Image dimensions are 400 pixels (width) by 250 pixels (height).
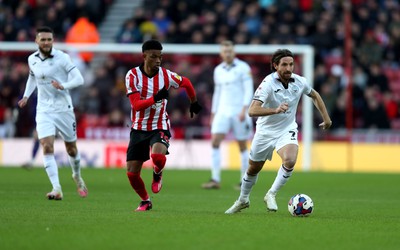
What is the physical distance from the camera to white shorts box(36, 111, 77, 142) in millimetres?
14242

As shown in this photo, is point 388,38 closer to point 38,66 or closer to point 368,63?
point 368,63

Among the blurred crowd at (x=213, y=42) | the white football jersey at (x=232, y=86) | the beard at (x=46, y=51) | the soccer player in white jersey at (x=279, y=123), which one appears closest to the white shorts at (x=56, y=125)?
the beard at (x=46, y=51)

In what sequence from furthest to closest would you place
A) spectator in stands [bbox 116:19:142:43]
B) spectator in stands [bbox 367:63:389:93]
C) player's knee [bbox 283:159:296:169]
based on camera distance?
1. spectator in stands [bbox 116:19:142:43]
2. spectator in stands [bbox 367:63:389:93]
3. player's knee [bbox 283:159:296:169]

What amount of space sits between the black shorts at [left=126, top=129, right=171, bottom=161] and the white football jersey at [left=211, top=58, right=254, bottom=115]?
6.38 meters

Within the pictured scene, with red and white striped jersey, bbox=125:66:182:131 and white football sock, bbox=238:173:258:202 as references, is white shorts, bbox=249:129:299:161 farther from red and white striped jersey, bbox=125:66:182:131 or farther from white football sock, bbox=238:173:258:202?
red and white striped jersey, bbox=125:66:182:131

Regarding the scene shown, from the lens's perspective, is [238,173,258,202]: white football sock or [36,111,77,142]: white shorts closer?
[238,173,258,202]: white football sock

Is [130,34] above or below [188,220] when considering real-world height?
above

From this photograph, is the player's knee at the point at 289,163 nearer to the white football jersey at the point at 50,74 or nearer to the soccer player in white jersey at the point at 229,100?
the white football jersey at the point at 50,74

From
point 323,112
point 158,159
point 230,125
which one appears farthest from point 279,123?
point 230,125

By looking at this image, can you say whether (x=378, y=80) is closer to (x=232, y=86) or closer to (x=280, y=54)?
(x=232, y=86)

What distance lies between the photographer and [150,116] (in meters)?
12.1

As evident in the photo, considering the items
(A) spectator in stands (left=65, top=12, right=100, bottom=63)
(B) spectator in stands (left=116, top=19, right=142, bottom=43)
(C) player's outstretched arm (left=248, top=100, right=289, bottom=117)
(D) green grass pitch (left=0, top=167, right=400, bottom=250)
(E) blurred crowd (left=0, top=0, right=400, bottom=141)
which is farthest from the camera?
(B) spectator in stands (left=116, top=19, right=142, bottom=43)

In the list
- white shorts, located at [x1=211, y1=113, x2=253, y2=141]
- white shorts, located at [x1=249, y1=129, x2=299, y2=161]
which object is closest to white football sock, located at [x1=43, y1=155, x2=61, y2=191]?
white shorts, located at [x1=249, y1=129, x2=299, y2=161]

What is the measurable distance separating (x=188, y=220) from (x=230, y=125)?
789cm
